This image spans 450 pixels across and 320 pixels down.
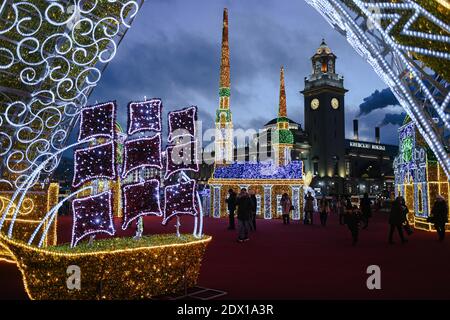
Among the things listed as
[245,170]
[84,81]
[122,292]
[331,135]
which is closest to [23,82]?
[84,81]

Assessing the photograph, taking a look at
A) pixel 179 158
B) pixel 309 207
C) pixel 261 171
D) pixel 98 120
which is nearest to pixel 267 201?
pixel 261 171

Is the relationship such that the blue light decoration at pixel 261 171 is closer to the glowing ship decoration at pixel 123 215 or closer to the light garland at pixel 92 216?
the glowing ship decoration at pixel 123 215

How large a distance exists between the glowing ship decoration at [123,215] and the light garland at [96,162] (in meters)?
0.01

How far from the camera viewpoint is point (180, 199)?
5.96 m

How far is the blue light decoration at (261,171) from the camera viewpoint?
834 inches

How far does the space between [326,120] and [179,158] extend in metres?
49.2

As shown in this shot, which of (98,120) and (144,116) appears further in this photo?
(144,116)

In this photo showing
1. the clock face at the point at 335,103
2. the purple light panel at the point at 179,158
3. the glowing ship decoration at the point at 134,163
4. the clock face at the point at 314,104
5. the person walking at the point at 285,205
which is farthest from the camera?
the clock face at the point at 314,104

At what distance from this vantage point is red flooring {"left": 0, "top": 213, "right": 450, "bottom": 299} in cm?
562

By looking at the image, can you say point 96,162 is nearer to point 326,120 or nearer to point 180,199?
point 180,199

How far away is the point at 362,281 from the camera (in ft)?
20.5

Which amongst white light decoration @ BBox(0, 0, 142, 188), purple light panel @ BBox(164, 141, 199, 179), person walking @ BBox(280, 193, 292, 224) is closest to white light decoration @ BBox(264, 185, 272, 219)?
person walking @ BBox(280, 193, 292, 224)

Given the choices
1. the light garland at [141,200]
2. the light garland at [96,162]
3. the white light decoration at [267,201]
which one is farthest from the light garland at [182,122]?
the white light decoration at [267,201]

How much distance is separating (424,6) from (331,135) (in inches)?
1932
